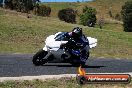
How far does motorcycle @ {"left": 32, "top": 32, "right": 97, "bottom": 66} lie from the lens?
18.1m

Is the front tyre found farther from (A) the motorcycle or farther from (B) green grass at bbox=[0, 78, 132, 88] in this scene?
(B) green grass at bbox=[0, 78, 132, 88]

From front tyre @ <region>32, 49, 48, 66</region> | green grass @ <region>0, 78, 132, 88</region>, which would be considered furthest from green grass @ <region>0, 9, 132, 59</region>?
green grass @ <region>0, 78, 132, 88</region>

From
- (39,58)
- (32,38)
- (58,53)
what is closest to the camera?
(58,53)

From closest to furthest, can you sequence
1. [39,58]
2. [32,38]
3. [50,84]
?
[50,84], [39,58], [32,38]

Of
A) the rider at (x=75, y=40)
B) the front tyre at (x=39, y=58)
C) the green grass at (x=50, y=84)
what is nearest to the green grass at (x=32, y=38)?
the front tyre at (x=39, y=58)

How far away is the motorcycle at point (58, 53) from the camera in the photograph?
59.3ft

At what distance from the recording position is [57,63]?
797 inches

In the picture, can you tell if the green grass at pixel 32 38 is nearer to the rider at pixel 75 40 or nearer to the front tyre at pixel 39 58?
the front tyre at pixel 39 58

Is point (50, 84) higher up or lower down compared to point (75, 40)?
lower down

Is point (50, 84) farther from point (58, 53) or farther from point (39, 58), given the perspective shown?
point (39, 58)

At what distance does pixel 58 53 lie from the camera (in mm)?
18188

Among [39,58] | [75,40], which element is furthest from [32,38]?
[75,40]

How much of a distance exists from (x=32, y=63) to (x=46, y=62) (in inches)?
32.5

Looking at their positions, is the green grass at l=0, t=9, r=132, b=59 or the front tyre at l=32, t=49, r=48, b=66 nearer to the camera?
the front tyre at l=32, t=49, r=48, b=66
